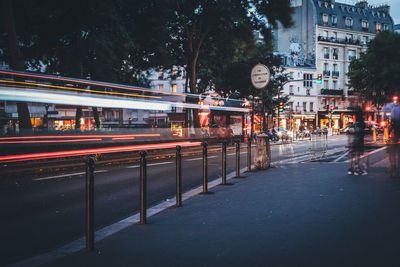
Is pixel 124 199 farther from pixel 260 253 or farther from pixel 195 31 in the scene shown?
pixel 195 31

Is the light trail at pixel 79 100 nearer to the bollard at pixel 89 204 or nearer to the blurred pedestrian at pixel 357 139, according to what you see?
the bollard at pixel 89 204

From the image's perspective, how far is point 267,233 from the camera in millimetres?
4887

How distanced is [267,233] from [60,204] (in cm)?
427

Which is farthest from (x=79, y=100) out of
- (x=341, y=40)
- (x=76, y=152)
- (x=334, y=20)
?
(x=341, y=40)

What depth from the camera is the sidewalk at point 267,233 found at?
3.96 meters

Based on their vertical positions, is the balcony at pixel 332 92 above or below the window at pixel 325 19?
below

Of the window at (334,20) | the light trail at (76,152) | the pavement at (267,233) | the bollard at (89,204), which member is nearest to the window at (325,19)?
the window at (334,20)

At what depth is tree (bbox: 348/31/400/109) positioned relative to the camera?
42.0m

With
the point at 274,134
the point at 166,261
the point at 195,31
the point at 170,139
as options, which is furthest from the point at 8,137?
the point at 274,134

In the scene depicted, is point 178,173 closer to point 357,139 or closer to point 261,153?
point 261,153

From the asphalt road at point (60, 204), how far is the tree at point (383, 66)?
119 ft

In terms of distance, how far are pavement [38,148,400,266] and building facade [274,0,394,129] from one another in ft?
211

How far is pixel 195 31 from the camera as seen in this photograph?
86.4 ft

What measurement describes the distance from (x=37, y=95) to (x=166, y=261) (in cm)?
888
